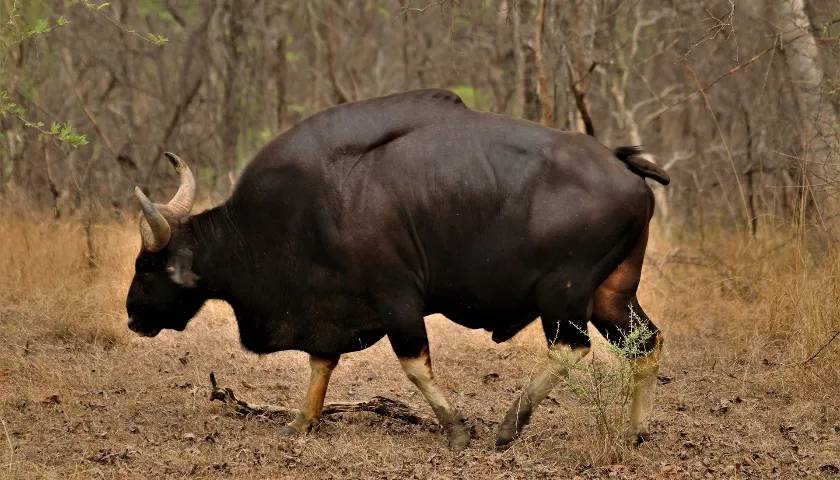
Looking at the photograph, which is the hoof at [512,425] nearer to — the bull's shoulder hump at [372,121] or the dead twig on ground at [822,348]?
the bull's shoulder hump at [372,121]

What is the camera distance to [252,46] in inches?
742

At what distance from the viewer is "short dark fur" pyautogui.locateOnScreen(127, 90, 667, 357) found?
6578 mm

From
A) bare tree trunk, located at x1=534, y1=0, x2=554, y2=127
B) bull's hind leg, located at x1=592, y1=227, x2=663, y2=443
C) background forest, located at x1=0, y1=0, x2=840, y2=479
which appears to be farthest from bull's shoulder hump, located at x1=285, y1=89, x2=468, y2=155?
bare tree trunk, located at x1=534, y1=0, x2=554, y2=127

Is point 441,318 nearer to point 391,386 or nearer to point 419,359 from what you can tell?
point 391,386

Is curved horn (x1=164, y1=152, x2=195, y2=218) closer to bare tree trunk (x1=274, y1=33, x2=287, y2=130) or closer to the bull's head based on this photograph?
the bull's head

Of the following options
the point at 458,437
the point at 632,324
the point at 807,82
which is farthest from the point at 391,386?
the point at 807,82

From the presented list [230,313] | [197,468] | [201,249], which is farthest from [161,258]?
[230,313]

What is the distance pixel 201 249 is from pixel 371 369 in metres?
2.32

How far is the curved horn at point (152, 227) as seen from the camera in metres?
7.01

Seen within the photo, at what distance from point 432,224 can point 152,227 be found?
1720mm

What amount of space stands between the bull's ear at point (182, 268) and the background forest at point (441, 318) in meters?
0.90

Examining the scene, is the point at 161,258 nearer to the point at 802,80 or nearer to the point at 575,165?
the point at 575,165

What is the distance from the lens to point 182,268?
24.2 ft

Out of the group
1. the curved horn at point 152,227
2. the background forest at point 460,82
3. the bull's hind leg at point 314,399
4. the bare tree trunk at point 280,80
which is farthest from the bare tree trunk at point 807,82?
the bare tree trunk at point 280,80
